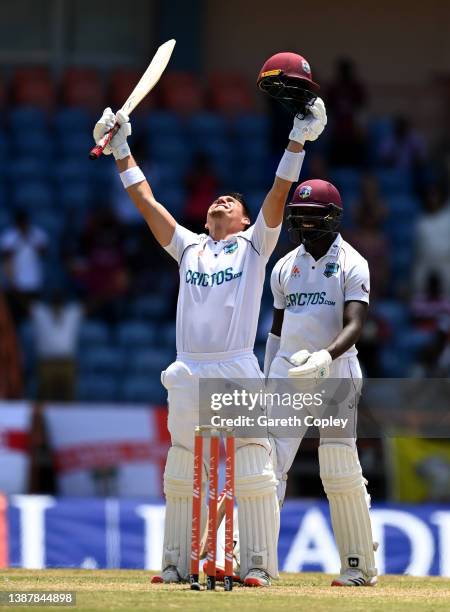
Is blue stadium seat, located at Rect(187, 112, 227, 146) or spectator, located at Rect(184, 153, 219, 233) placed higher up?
blue stadium seat, located at Rect(187, 112, 227, 146)

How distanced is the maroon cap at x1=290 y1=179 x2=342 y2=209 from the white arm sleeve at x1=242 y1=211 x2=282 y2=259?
0.39m

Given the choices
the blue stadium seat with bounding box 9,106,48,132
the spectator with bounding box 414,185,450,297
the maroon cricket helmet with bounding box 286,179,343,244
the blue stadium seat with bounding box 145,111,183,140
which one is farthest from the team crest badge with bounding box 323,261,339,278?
the blue stadium seat with bounding box 9,106,48,132

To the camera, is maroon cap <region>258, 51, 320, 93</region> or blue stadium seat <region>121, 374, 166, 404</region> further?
blue stadium seat <region>121, 374, 166, 404</region>

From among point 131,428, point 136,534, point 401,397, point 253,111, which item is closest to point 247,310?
point 136,534

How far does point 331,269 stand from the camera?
290 inches

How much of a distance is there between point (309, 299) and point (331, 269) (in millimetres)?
185

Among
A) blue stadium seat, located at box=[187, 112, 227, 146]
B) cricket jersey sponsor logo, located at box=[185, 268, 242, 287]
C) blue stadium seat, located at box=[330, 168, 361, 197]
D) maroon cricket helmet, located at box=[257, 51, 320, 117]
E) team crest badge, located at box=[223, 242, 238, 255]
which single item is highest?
blue stadium seat, located at box=[187, 112, 227, 146]

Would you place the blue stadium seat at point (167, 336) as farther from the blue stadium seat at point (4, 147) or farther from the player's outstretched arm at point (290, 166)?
the player's outstretched arm at point (290, 166)

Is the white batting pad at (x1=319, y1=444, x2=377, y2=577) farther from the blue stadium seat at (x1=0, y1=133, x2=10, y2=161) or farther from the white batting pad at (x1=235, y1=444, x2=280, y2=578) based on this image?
the blue stadium seat at (x1=0, y1=133, x2=10, y2=161)

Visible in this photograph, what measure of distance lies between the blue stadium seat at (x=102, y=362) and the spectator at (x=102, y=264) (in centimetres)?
64

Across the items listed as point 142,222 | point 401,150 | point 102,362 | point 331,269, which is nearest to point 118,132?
point 331,269

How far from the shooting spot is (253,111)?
17.0m

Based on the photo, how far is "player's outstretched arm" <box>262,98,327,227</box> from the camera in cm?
704

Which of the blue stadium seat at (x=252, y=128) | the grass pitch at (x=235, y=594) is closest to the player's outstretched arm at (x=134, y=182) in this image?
the grass pitch at (x=235, y=594)
